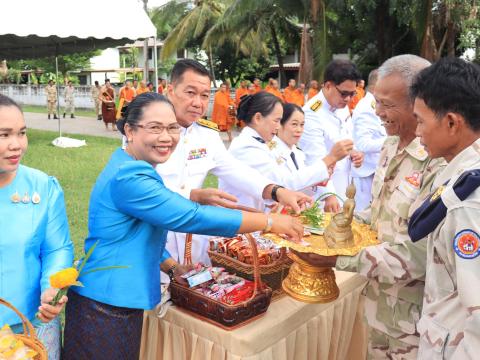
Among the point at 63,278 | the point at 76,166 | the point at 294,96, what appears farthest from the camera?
the point at 294,96

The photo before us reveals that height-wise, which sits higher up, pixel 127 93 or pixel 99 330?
pixel 127 93

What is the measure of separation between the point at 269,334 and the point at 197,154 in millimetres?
1162

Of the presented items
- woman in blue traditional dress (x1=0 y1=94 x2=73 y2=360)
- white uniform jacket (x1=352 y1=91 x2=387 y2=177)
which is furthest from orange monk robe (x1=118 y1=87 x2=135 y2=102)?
woman in blue traditional dress (x1=0 y1=94 x2=73 y2=360)

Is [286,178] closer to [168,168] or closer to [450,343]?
[168,168]

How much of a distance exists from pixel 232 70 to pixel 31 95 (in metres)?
12.3

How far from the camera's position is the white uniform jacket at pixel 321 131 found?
12.8 feet

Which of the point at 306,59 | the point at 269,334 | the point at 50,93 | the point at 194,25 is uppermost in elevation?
the point at 194,25

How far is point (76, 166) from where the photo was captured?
29.4 ft

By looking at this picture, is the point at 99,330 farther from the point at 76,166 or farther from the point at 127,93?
the point at 127,93

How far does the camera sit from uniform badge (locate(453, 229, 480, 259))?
44.8 inches

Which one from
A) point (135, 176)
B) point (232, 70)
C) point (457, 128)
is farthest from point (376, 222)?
point (232, 70)

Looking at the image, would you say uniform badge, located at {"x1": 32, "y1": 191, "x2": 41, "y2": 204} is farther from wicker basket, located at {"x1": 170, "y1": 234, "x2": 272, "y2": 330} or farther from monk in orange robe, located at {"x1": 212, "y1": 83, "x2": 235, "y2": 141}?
monk in orange robe, located at {"x1": 212, "y1": 83, "x2": 235, "y2": 141}

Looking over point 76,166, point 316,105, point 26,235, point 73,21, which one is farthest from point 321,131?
point 76,166

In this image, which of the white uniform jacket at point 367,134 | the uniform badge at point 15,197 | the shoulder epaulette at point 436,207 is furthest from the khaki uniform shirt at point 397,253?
the white uniform jacket at point 367,134
